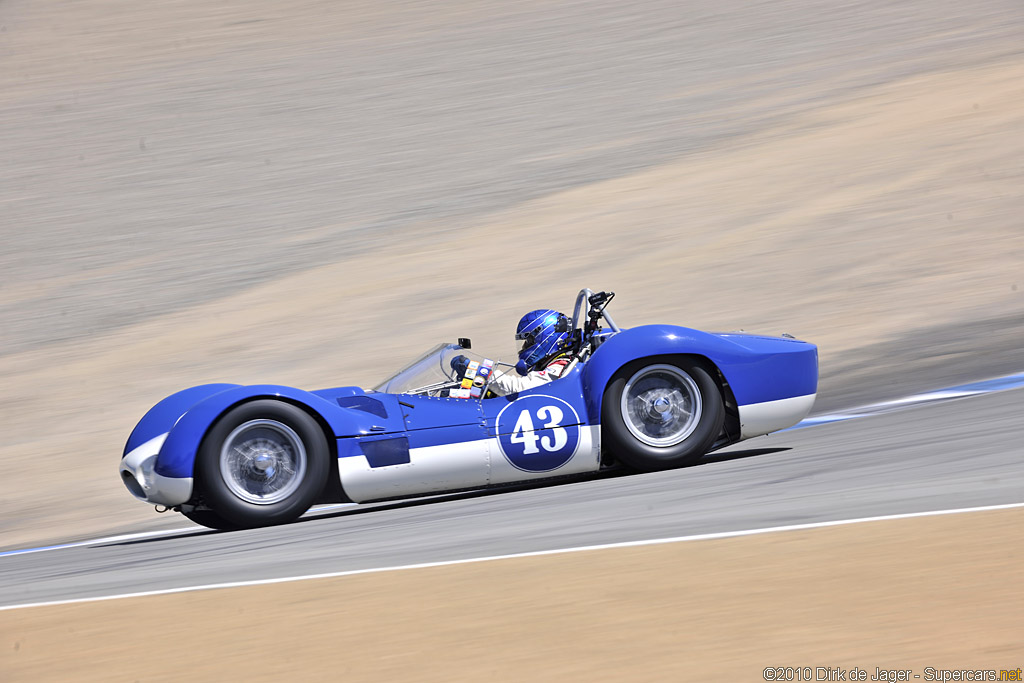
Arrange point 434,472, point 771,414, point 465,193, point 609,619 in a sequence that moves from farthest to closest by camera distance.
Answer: point 465,193
point 771,414
point 434,472
point 609,619

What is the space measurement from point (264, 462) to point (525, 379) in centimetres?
171

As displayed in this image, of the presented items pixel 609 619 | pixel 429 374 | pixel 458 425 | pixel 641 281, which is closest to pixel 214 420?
Answer: pixel 458 425

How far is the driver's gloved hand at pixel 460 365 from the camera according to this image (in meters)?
7.76

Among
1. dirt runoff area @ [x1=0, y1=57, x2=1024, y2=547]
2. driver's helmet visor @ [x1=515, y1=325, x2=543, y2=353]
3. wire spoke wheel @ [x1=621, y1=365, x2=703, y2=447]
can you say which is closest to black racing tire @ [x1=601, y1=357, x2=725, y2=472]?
wire spoke wheel @ [x1=621, y1=365, x2=703, y2=447]

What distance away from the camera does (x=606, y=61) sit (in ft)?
75.6

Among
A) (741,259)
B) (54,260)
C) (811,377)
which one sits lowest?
(811,377)

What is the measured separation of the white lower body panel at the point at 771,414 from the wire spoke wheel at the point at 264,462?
9.00ft

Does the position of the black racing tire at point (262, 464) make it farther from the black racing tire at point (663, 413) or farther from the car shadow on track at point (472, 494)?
the black racing tire at point (663, 413)

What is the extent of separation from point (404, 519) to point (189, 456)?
49.2 inches

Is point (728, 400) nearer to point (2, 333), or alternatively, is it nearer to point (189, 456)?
point (189, 456)

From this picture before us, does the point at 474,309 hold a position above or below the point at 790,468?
above

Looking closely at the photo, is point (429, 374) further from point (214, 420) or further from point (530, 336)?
point (214, 420)

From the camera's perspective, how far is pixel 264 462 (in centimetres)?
695

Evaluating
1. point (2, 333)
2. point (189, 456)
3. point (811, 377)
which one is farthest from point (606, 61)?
point (189, 456)
